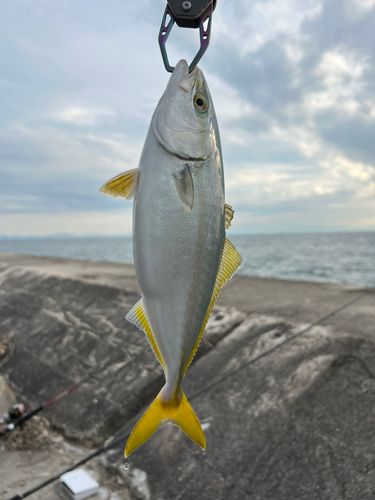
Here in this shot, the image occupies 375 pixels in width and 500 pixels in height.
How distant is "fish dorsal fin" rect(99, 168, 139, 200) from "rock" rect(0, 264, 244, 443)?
3553 mm

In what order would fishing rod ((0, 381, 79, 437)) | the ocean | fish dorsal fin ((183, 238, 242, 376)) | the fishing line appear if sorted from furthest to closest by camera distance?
1. the ocean
2. fishing rod ((0, 381, 79, 437))
3. the fishing line
4. fish dorsal fin ((183, 238, 242, 376))

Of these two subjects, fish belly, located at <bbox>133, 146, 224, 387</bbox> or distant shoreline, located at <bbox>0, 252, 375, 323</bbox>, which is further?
distant shoreline, located at <bbox>0, 252, 375, 323</bbox>

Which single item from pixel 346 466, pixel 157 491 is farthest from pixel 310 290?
pixel 157 491

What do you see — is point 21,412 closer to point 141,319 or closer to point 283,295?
point 141,319

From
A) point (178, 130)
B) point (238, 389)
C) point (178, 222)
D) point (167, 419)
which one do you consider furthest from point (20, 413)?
point (178, 130)

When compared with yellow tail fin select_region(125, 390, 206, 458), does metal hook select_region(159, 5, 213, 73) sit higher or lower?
higher

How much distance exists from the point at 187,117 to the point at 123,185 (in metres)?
0.41

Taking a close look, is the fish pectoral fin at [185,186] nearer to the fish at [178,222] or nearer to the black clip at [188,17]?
the fish at [178,222]

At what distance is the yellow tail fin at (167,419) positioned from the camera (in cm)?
161

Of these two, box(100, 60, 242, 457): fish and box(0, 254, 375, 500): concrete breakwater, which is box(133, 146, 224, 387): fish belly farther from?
box(0, 254, 375, 500): concrete breakwater

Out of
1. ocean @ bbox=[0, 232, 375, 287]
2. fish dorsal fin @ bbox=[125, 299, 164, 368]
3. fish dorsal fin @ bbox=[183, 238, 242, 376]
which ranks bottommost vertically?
ocean @ bbox=[0, 232, 375, 287]

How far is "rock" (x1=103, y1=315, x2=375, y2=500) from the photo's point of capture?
3.15 m

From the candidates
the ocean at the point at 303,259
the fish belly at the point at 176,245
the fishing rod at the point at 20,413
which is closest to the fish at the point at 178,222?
the fish belly at the point at 176,245

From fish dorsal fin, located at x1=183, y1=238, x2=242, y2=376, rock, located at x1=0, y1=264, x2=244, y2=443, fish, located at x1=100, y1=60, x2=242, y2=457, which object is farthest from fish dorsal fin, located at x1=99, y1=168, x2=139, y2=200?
rock, located at x1=0, y1=264, x2=244, y2=443
